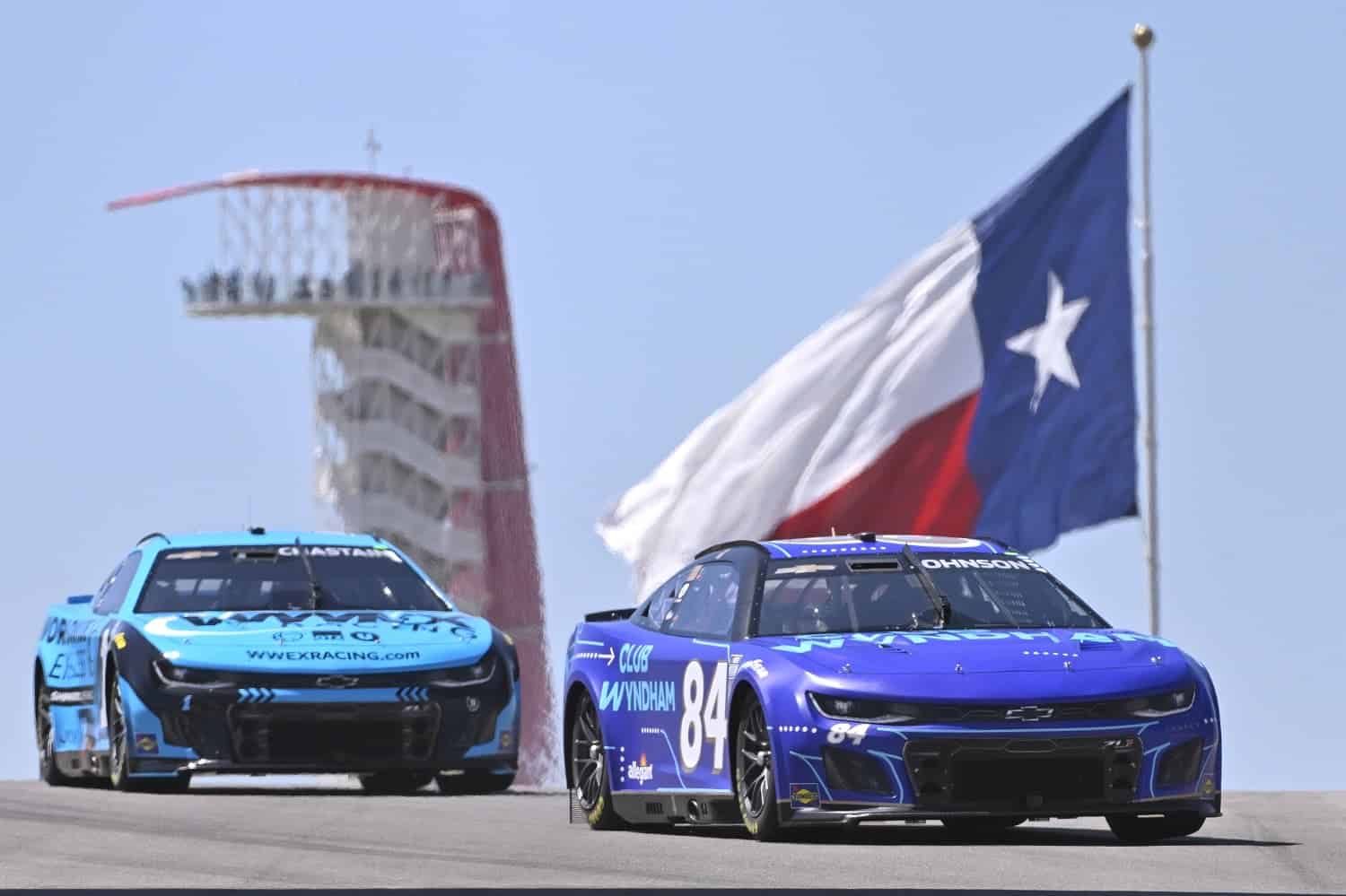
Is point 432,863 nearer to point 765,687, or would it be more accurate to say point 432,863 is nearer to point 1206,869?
point 765,687

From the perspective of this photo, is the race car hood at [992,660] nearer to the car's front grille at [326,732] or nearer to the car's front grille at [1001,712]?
the car's front grille at [1001,712]

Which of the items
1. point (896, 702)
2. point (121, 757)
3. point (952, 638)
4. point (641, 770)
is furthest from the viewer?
point (121, 757)

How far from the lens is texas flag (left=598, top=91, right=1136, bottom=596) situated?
23.3m

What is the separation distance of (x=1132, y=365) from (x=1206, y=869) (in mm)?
14146

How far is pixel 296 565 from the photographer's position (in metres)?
17.4

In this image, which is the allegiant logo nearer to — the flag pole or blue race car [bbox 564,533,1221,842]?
blue race car [bbox 564,533,1221,842]

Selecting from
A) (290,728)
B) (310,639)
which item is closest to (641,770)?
(290,728)

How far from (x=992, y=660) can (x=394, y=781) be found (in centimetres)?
677

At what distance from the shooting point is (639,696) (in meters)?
13.2

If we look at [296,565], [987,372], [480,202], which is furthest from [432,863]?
[480,202]

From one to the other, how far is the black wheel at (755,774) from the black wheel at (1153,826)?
1212 mm

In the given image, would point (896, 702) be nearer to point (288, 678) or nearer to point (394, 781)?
point (288, 678)

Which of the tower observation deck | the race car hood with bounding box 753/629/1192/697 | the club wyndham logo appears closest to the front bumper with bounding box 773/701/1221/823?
the race car hood with bounding box 753/629/1192/697

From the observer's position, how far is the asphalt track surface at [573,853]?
32.8ft
